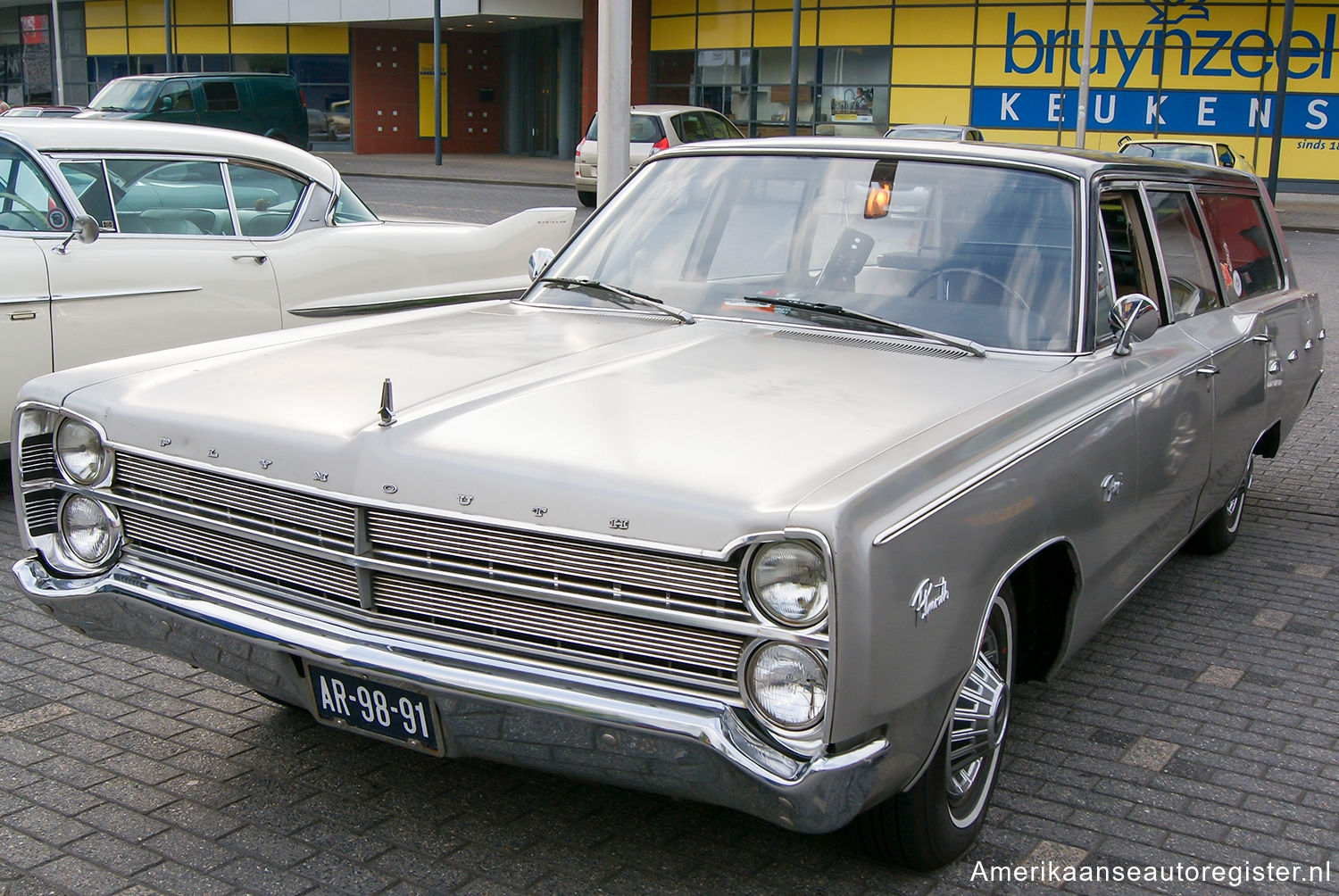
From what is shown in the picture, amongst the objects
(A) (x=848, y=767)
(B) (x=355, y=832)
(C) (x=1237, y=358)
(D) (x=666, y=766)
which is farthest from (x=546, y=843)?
(C) (x=1237, y=358)

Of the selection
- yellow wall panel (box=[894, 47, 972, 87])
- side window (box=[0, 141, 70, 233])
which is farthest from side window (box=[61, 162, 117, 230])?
yellow wall panel (box=[894, 47, 972, 87])

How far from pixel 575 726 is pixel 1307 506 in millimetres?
5275

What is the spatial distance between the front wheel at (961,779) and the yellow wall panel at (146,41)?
148 ft

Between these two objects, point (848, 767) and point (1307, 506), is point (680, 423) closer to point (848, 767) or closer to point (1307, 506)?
point (848, 767)

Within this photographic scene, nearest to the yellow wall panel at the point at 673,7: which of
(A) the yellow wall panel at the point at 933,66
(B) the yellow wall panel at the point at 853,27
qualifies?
(B) the yellow wall panel at the point at 853,27

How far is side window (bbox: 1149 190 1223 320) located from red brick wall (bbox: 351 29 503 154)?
37.4 metres

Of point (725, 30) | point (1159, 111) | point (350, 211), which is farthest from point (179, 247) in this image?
point (725, 30)

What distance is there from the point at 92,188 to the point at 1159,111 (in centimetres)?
2737

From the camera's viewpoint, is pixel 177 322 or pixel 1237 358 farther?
pixel 177 322

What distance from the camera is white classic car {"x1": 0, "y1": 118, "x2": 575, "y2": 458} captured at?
6.22m

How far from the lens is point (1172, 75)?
29234 mm

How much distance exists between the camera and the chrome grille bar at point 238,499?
300cm

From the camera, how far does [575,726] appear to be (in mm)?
2729

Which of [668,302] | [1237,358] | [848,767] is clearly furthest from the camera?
[1237,358]
